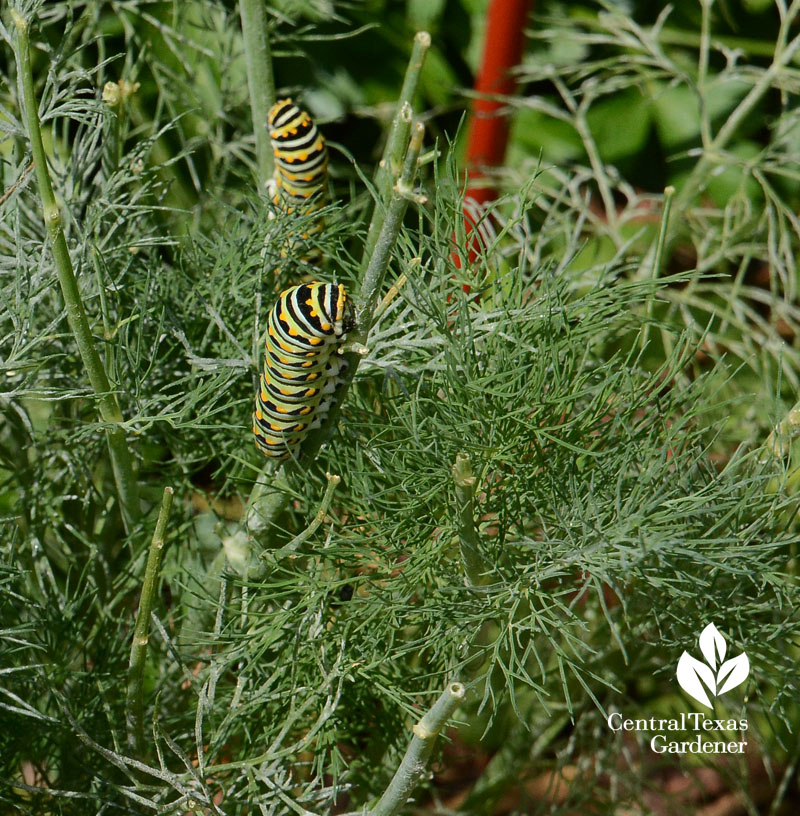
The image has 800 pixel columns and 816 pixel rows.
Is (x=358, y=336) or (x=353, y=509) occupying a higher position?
(x=358, y=336)

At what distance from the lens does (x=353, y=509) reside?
0.55 metres

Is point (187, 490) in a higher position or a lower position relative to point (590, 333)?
lower

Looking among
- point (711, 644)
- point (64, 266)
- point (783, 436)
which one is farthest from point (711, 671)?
point (64, 266)

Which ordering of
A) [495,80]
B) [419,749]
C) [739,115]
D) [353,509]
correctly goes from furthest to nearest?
[495,80] < [739,115] < [353,509] < [419,749]

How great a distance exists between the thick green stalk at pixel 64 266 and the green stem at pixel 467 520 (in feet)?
0.57

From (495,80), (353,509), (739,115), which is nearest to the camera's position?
(353,509)

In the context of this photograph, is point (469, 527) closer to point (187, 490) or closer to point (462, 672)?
point (462, 672)

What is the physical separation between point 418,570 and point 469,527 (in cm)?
5

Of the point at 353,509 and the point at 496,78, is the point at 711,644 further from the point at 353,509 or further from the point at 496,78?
the point at 496,78

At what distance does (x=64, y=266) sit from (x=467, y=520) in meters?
0.22

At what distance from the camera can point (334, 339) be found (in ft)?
1.40

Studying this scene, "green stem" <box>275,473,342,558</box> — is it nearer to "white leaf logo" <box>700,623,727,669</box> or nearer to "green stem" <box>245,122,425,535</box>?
"green stem" <box>245,122,425,535</box>

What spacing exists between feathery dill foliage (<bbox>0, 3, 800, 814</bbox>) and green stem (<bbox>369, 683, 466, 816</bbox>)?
4 centimetres

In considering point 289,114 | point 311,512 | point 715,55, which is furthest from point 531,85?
point 311,512
